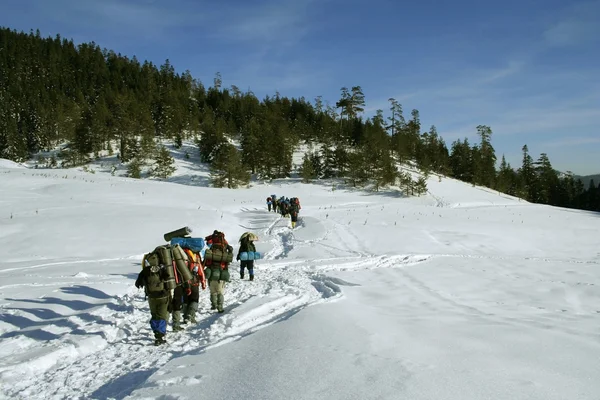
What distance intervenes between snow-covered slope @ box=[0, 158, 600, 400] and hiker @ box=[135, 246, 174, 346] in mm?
348

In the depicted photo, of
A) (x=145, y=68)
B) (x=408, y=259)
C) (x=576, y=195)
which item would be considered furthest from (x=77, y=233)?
(x=145, y=68)

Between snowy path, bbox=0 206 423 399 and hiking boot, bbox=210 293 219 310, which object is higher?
hiking boot, bbox=210 293 219 310

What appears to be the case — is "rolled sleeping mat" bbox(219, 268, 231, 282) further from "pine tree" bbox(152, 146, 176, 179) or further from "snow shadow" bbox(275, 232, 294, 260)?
"pine tree" bbox(152, 146, 176, 179)

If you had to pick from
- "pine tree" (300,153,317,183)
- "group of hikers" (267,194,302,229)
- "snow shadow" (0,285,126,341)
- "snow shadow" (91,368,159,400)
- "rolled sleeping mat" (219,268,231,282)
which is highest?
"pine tree" (300,153,317,183)

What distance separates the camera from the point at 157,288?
5988 mm

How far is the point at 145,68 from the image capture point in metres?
119

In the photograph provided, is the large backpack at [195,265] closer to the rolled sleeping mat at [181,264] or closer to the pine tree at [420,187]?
the rolled sleeping mat at [181,264]

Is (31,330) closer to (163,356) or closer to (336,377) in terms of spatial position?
(163,356)

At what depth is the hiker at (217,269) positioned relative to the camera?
771 cm

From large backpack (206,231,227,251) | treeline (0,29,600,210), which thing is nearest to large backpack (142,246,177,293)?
large backpack (206,231,227,251)

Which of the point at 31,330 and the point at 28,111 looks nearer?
the point at 31,330

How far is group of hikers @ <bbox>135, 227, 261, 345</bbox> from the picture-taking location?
236 inches

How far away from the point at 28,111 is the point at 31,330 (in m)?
91.3

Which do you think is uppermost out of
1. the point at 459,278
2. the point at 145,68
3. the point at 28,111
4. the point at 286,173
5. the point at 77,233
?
the point at 145,68
